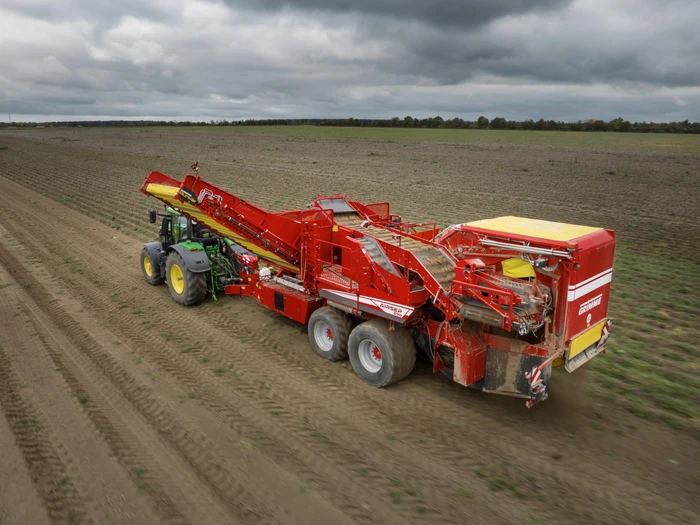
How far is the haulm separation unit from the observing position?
5883 millimetres

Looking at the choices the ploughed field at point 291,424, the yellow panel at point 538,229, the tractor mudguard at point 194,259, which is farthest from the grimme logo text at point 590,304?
the tractor mudguard at point 194,259

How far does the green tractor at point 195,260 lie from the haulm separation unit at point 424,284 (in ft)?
0.20

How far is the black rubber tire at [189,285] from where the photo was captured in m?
10.1

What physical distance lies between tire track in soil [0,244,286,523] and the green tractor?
6.74 feet

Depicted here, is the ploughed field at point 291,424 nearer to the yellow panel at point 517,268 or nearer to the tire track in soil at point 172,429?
the tire track in soil at point 172,429

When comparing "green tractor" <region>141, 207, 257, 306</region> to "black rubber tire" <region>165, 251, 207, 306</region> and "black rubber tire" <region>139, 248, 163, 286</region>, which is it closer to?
"black rubber tire" <region>165, 251, 207, 306</region>

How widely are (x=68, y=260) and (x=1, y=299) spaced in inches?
125

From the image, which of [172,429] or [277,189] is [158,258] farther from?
[277,189]

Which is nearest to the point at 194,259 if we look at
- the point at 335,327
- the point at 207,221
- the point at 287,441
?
the point at 207,221

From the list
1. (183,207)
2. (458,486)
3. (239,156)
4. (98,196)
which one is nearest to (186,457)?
(458,486)

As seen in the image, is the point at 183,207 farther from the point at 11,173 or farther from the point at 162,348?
the point at 11,173

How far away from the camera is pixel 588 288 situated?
19.8 feet

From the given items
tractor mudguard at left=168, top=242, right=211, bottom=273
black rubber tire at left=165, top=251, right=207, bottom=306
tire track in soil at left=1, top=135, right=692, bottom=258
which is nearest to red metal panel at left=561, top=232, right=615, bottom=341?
→ tractor mudguard at left=168, top=242, right=211, bottom=273

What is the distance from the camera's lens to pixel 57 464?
18.3ft
